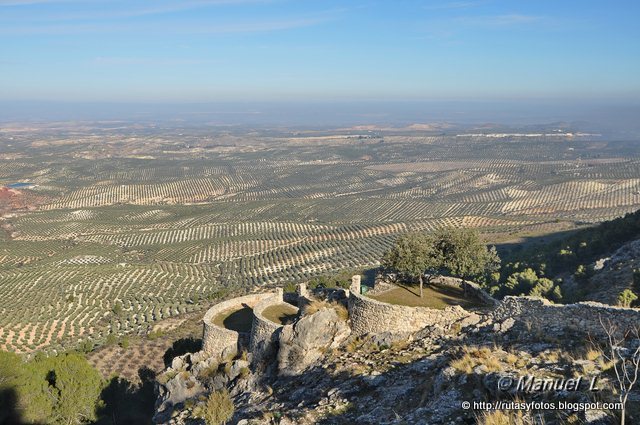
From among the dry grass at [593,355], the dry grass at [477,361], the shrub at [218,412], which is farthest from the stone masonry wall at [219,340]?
the dry grass at [593,355]

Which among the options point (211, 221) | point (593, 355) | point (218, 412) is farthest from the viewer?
point (211, 221)

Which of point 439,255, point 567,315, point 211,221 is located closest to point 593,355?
point 567,315

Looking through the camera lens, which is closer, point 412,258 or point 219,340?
point 412,258

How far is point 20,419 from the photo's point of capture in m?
22.0

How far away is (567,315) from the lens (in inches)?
611

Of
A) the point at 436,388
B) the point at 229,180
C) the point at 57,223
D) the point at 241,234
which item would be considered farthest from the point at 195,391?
the point at 229,180

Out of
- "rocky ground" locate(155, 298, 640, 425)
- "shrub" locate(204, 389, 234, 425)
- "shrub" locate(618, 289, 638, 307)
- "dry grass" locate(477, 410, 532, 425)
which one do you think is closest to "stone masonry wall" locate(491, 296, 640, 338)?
"rocky ground" locate(155, 298, 640, 425)

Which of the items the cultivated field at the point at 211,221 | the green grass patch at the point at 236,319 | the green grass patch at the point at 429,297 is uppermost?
the green grass patch at the point at 429,297

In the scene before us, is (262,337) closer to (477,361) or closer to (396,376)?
(396,376)

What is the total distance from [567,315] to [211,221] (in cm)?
9675

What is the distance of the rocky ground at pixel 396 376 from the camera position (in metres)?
11.4

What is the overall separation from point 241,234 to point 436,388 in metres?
81.2

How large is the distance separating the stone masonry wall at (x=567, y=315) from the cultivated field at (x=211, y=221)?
1418 inches

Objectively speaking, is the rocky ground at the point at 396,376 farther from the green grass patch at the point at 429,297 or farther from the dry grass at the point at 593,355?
the green grass patch at the point at 429,297
